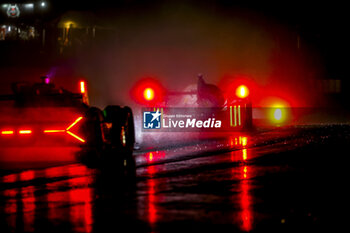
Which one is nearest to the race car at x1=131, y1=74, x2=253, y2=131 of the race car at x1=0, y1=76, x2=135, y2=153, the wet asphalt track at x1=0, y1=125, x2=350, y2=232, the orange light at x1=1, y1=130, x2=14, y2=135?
the wet asphalt track at x1=0, y1=125, x2=350, y2=232

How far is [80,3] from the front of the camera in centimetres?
4791

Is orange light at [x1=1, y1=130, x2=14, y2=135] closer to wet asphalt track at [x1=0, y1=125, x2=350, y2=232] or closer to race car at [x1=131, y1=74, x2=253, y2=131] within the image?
wet asphalt track at [x1=0, y1=125, x2=350, y2=232]

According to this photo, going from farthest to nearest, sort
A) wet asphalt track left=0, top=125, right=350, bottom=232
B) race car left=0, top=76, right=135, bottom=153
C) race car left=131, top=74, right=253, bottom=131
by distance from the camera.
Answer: race car left=131, top=74, right=253, bottom=131 < race car left=0, top=76, right=135, bottom=153 < wet asphalt track left=0, top=125, right=350, bottom=232

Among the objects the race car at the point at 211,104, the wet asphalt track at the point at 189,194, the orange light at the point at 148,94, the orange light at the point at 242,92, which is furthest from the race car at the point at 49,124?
the orange light at the point at 242,92

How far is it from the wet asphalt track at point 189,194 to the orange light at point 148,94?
5254 millimetres

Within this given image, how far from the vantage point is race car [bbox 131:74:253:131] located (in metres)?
21.8

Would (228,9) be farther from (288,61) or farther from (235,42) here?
(288,61)

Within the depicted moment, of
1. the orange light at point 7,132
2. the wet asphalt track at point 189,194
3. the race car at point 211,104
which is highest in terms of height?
the race car at point 211,104

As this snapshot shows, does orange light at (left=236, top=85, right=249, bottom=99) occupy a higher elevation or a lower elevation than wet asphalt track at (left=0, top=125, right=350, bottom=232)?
higher

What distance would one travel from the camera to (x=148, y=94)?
21.8m

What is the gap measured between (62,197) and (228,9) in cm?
3063

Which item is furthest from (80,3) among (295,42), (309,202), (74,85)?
(309,202)

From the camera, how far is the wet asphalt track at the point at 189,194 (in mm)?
7645

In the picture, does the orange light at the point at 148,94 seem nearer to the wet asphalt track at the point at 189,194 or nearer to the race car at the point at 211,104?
the race car at the point at 211,104
